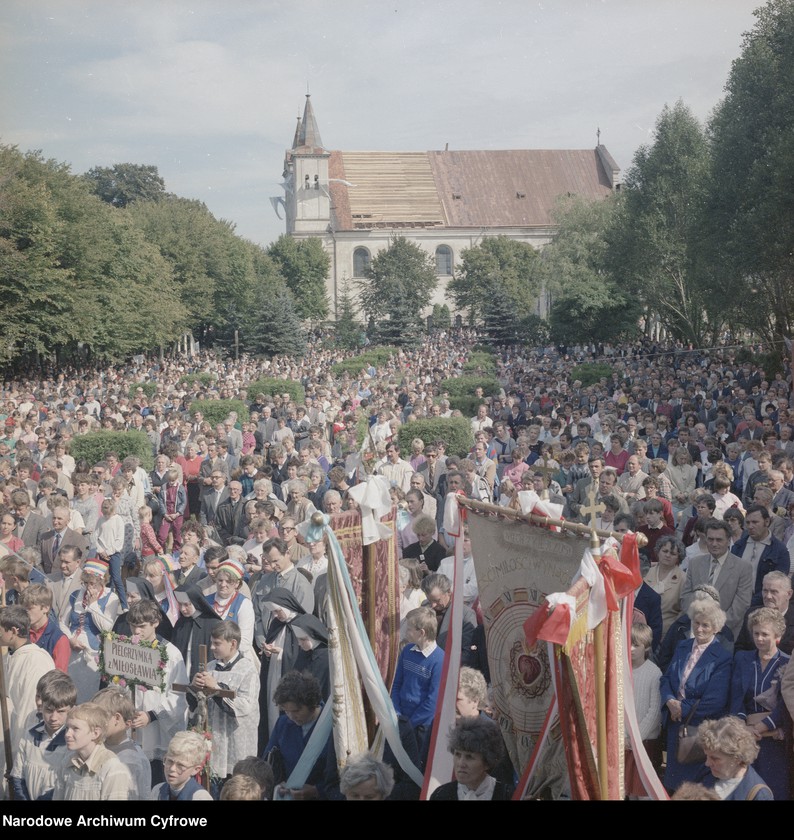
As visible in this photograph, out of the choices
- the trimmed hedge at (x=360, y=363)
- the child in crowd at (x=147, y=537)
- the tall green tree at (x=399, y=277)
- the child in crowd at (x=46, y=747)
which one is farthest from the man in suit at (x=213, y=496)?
the tall green tree at (x=399, y=277)

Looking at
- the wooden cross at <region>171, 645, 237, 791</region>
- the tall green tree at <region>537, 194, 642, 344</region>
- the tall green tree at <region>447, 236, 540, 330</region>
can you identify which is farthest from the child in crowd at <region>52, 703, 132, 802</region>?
the tall green tree at <region>447, 236, 540, 330</region>

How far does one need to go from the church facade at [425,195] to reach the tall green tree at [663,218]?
36.5m

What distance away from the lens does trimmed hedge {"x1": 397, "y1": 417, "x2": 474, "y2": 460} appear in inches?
634

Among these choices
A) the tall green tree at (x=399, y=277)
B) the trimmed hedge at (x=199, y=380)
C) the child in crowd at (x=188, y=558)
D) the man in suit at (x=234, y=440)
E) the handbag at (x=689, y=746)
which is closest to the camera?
the handbag at (x=689, y=746)

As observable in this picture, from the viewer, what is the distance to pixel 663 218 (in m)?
36.3

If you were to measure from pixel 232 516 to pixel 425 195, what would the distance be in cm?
7096

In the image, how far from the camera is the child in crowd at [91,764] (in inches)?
177

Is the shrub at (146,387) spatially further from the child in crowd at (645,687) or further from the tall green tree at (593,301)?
the child in crowd at (645,687)

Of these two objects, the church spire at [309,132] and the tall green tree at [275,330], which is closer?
the tall green tree at [275,330]

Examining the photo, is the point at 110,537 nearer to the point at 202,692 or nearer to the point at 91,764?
the point at 202,692

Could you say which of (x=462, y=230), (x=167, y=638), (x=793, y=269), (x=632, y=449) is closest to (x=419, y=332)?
(x=462, y=230)

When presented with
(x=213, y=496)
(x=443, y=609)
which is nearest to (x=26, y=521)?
(x=213, y=496)

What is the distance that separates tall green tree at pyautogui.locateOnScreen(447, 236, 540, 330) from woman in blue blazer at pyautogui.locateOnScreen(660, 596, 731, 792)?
62.0 metres
